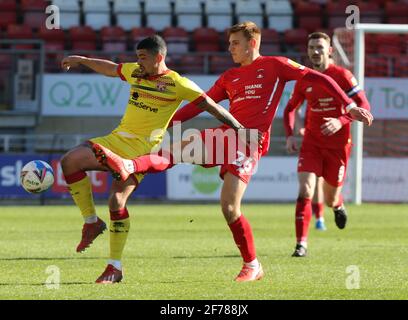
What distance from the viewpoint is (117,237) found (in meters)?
8.68

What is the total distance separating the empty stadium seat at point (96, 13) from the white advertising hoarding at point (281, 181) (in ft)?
21.0

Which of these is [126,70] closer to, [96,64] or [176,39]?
[96,64]

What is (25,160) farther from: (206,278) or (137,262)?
(206,278)

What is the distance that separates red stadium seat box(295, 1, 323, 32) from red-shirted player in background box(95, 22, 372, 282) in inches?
774

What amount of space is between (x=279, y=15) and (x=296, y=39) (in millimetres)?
1548

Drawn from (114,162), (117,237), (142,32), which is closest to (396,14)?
(142,32)

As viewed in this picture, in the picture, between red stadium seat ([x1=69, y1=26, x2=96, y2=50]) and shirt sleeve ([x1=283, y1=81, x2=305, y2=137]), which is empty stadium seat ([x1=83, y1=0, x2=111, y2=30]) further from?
shirt sleeve ([x1=283, y1=81, x2=305, y2=137])

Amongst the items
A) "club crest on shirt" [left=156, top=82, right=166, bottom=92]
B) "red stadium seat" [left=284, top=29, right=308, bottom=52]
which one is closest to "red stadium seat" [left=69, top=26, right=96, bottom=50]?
"red stadium seat" [left=284, top=29, right=308, bottom=52]

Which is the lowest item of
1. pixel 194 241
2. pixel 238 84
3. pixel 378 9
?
pixel 194 241

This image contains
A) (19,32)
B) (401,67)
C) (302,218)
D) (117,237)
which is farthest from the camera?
(19,32)

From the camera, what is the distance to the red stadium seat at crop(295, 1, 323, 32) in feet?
94.9
